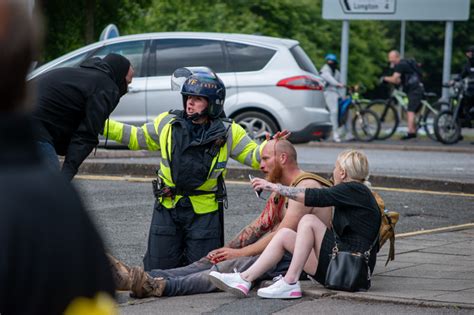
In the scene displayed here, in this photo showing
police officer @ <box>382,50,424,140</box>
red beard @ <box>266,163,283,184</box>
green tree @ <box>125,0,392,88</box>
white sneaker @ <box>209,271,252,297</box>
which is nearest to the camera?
white sneaker @ <box>209,271,252,297</box>

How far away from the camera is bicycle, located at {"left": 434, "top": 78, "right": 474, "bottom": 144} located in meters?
21.6

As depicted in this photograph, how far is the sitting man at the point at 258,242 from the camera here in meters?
7.36

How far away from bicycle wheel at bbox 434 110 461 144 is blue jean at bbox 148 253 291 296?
14632mm

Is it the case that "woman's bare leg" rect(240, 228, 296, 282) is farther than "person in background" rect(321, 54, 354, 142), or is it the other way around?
"person in background" rect(321, 54, 354, 142)

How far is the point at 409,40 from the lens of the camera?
74.8 metres

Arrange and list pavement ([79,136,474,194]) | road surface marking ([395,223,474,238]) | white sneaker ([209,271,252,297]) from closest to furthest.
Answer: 1. white sneaker ([209,271,252,297])
2. road surface marking ([395,223,474,238])
3. pavement ([79,136,474,194])

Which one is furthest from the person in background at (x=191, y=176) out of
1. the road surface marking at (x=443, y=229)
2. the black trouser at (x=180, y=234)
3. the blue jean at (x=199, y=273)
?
the road surface marking at (x=443, y=229)

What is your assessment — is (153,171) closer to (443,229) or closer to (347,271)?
(443,229)

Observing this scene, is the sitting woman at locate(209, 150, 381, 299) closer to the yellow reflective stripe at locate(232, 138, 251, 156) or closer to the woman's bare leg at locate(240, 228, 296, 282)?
the woman's bare leg at locate(240, 228, 296, 282)

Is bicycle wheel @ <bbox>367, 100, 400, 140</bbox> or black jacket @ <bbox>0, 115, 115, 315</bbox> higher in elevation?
black jacket @ <bbox>0, 115, 115, 315</bbox>

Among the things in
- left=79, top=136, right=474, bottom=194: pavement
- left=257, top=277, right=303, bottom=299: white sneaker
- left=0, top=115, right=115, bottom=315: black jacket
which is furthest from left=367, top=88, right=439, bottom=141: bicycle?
left=0, top=115, right=115, bottom=315: black jacket

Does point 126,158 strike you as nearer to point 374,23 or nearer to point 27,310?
point 27,310

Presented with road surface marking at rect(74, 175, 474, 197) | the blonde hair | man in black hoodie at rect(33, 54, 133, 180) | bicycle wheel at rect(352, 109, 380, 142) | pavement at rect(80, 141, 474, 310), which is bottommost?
bicycle wheel at rect(352, 109, 380, 142)

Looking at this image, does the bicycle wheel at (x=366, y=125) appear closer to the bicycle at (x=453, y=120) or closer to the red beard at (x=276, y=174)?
the bicycle at (x=453, y=120)
